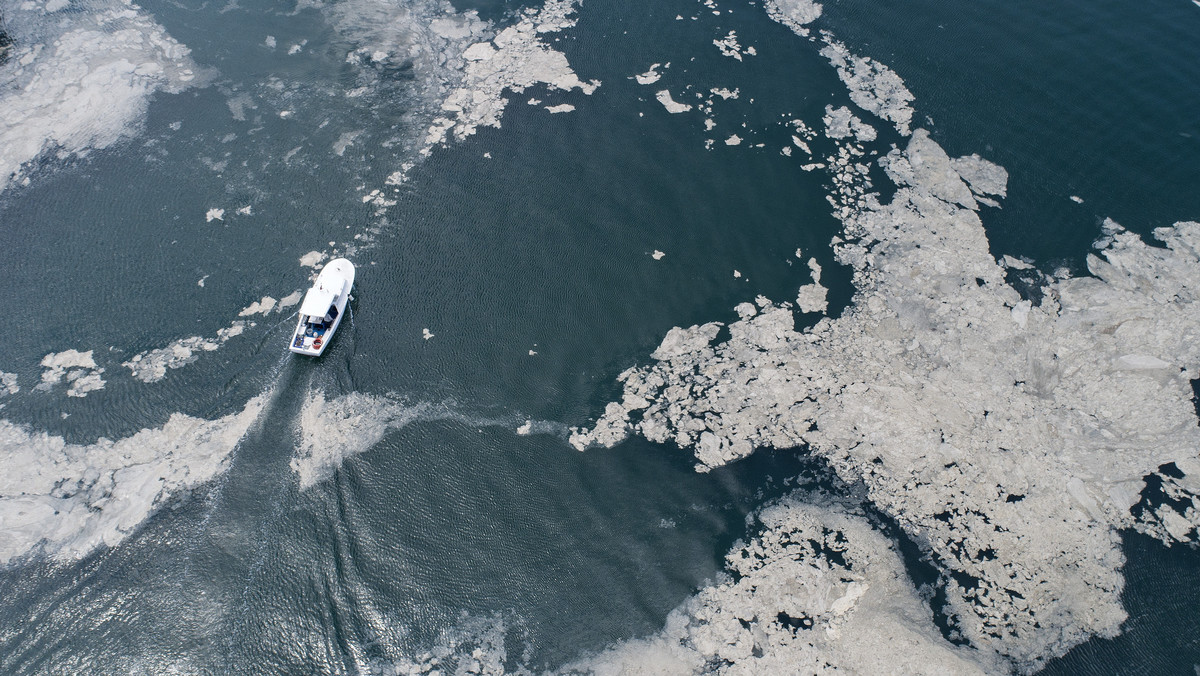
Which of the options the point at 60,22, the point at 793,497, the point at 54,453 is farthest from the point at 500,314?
the point at 60,22

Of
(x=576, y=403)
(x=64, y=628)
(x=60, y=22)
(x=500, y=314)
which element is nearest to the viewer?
(x=64, y=628)

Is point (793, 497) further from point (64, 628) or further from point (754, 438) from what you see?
point (64, 628)

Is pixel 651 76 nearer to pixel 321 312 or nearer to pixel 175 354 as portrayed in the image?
pixel 321 312

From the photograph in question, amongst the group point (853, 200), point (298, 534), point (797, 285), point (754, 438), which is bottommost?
point (298, 534)

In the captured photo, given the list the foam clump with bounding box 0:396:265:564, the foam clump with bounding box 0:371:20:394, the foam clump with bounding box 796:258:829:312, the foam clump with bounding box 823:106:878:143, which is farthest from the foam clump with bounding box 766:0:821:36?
the foam clump with bounding box 0:371:20:394

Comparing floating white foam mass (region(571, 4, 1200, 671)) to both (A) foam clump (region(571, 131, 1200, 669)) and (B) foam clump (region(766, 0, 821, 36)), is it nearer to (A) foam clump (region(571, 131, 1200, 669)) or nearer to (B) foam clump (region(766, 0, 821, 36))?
(A) foam clump (region(571, 131, 1200, 669))

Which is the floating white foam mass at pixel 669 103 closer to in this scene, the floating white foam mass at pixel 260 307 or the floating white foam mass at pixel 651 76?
the floating white foam mass at pixel 651 76
